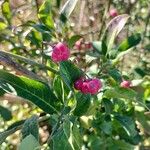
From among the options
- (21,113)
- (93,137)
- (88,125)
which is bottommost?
(21,113)

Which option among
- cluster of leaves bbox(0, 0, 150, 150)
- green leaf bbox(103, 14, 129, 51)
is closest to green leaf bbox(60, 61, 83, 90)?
cluster of leaves bbox(0, 0, 150, 150)

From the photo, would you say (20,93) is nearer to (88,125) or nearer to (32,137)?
(32,137)

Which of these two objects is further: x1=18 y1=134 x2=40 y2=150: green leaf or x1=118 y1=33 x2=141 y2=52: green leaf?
x1=118 y1=33 x2=141 y2=52: green leaf

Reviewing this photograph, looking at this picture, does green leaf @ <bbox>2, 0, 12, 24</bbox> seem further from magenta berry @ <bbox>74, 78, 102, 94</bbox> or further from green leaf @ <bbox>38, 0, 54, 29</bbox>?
magenta berry @ <bbox>74, 78, 102, 94</bbox>

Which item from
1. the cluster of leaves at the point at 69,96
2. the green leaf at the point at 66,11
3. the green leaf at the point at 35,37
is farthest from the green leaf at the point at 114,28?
the green leaf at the point at 35,37

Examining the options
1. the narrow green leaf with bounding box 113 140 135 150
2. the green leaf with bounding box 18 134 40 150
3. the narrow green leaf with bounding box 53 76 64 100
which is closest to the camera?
the green leaf with bounding box 18 134 40 150

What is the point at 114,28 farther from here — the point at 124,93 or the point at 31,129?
the point at 31,129

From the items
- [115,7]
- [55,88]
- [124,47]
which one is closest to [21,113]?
[115,7]
